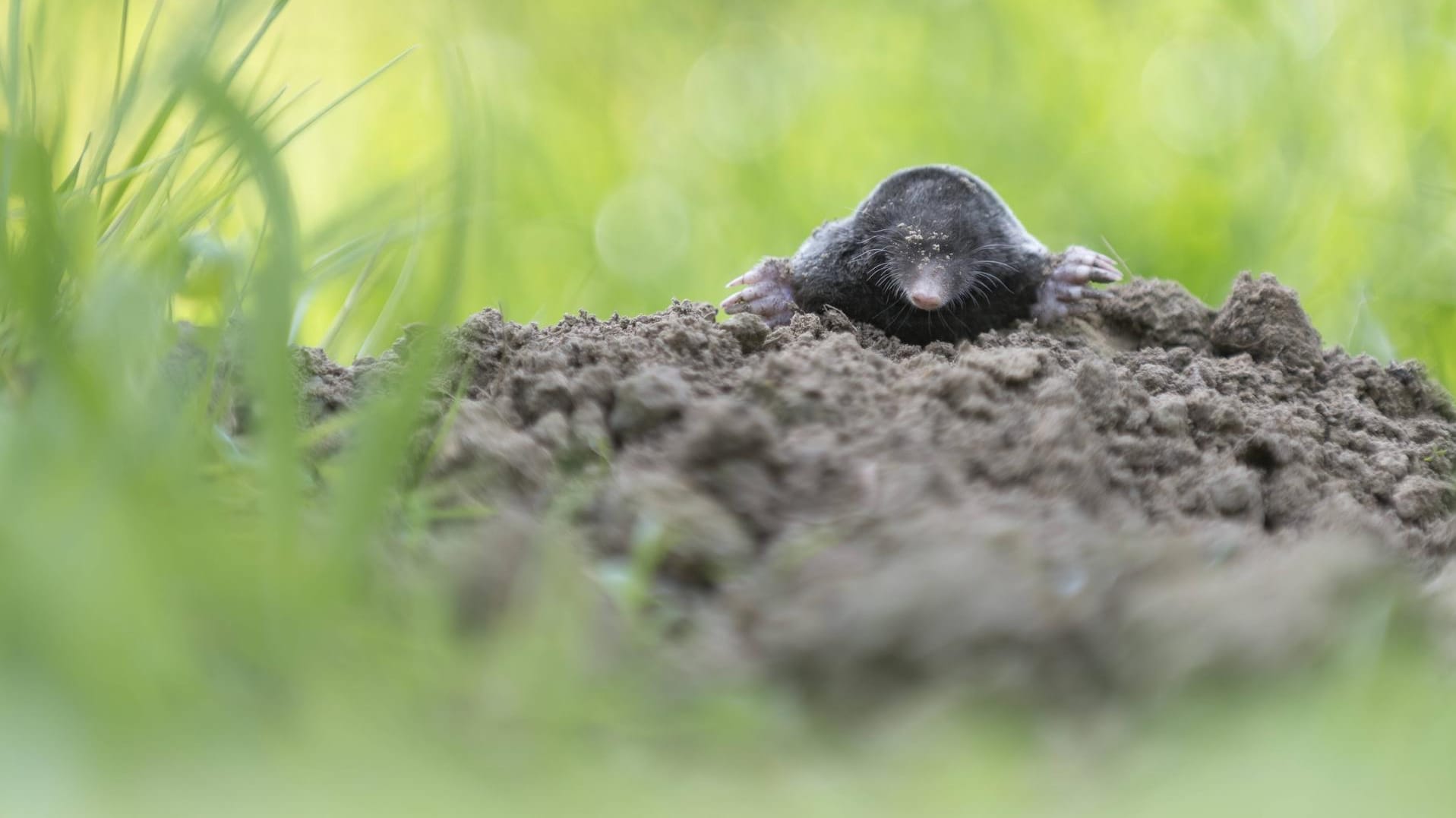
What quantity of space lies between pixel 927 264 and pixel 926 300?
183 mm

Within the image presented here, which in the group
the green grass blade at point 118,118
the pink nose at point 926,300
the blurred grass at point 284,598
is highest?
the pink nose at point 926,300

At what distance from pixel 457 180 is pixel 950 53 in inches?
163

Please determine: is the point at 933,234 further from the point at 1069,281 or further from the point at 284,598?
the point at 284,598

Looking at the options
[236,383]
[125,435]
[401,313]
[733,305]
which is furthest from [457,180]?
[733,305]

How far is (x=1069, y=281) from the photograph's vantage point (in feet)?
9.57

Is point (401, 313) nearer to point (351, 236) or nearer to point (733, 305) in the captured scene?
point (351, 236)

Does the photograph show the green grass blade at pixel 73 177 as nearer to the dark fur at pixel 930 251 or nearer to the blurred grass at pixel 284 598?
the blurred grass at pixel 284 598

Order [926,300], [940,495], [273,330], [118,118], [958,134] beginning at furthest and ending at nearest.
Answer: [958,134]
[926,300]
[118,118]
[940,495]
[273,330]

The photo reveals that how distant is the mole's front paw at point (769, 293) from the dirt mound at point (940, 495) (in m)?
0.78

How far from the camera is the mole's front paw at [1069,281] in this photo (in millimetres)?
2838

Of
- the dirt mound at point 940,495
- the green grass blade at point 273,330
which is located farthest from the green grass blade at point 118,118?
the green grass blade at point 273,330

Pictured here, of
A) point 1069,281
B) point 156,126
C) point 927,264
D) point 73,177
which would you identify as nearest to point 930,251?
point 927,264

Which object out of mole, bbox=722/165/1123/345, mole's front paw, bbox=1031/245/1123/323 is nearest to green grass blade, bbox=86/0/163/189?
mole, bbox=722/165/1123/345

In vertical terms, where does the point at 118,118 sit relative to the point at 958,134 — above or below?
below
